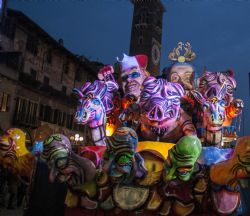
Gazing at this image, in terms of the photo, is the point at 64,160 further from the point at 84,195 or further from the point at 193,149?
the point at 193,149

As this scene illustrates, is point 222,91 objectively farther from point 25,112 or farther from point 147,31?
point 147,31

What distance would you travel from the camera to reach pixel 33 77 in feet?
101

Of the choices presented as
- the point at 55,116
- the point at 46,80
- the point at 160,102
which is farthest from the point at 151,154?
the point at 46,80

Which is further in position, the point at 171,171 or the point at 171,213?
the point at 171,213

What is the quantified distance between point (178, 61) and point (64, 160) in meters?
4.51

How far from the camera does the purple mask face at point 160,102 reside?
593 centimetres

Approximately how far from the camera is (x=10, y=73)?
26672 mm

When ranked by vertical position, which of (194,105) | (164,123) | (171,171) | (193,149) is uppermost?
(194,105)

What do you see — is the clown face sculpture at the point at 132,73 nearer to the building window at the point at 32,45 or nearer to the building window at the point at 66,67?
the building window at the point at 32,45

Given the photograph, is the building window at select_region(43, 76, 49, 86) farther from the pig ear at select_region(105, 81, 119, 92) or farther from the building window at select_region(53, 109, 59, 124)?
the pig ear at select_region(105, 81, 119, 92)

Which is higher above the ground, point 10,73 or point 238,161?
point 10,73

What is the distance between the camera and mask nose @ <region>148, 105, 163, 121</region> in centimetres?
588

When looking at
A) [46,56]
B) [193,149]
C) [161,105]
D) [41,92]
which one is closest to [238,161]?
[193,149]

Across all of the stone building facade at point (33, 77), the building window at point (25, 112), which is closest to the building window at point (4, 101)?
the stone building facade at point (33, 77)
